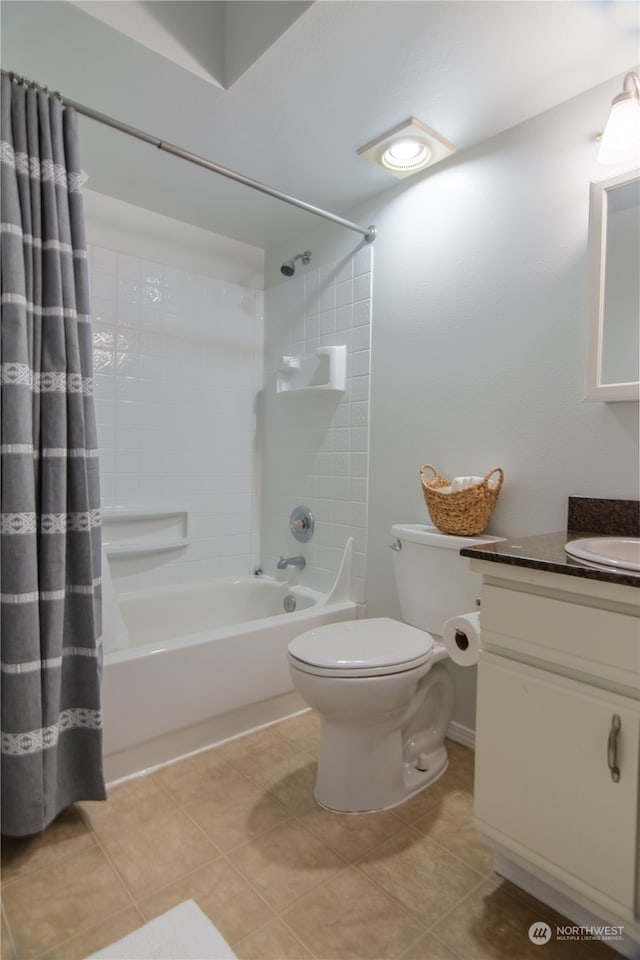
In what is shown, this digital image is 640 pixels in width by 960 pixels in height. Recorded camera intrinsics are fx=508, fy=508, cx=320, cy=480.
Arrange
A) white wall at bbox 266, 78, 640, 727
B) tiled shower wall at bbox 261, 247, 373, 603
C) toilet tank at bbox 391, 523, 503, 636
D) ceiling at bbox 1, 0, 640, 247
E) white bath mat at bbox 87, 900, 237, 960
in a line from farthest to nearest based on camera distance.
Answer: tiled shower wall at bbox 261, 247, 373, 603
toilet tank at bbox 391, 523, 503, 636
white wall at bbox 266, 78, 640, 727
ceiling at bbox 1, 0, 640, 247
white bath mat at bbox 87, 900, 237, 960

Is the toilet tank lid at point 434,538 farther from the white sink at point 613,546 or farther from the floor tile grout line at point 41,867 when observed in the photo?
the floor tile grout line at point 41,867

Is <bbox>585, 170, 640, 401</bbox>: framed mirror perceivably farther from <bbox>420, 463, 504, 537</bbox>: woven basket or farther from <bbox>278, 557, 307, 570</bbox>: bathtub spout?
<bbox>278, 557, 307, 570</bbox>: bathtub spout

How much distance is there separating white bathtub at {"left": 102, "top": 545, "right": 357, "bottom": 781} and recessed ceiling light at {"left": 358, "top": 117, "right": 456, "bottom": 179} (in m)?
1.59

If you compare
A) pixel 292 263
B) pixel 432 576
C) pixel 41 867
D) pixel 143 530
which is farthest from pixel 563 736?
pixel 292 263

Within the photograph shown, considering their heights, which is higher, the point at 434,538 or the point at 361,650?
the point at 434,538

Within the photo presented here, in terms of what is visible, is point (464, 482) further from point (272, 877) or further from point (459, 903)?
point (272, 877)

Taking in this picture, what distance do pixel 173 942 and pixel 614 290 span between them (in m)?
1.90

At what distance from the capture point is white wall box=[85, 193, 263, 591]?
2.33 meters

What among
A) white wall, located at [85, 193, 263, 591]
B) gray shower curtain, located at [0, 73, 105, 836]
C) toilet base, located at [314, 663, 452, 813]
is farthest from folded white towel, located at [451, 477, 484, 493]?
white wall, located at [85, 193, 263, 591]

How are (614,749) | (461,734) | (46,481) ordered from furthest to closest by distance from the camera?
(461,734) → (46,481) → (614,749)

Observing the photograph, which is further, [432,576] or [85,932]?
[432,576]

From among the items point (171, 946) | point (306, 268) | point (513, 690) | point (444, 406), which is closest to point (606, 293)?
point (444, 406)

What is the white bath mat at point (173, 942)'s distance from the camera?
1.03 meters

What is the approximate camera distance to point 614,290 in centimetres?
141
